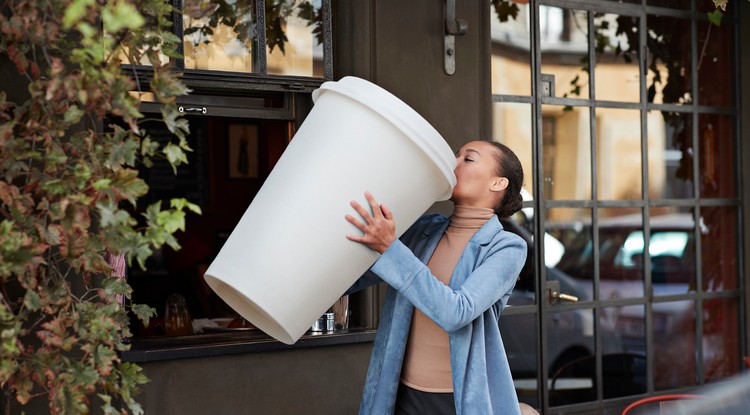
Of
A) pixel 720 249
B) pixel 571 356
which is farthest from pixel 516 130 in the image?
pixel 720 249

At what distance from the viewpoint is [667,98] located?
5.32 metres

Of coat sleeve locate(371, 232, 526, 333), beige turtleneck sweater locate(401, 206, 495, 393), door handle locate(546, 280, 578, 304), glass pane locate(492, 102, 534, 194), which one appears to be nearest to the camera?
coat sleeve locate(371, 232, 526, 333)

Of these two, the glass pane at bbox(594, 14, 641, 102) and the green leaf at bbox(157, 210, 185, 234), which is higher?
the glass pane at bbox(594, 14, 641, 102)

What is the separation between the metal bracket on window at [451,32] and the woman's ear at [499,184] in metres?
1.48

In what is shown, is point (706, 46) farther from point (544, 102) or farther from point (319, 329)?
point (319, 329)

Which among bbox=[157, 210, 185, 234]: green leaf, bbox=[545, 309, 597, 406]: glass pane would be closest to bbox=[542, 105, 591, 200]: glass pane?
bbox=[545, 309, 597, 406]: glass pane

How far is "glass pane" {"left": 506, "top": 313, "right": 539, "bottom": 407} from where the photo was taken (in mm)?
4777

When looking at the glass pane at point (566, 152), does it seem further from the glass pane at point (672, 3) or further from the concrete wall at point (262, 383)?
the concrete wall at point (262, 383)

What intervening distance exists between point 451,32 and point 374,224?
201cm

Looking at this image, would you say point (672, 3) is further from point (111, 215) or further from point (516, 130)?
point (111, 215)

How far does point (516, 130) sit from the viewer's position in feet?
15.7

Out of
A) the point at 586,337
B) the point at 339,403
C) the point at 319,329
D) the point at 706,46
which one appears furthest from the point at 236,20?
the point at 706,46

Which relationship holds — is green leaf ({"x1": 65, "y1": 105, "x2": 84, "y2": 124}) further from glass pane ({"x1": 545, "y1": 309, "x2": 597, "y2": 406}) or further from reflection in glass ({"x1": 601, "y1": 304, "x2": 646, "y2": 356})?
reflection in glass ({"x1": 601, "y1": 304, "x2": 646, "y2": 356})

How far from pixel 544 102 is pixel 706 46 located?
1.27 meters
